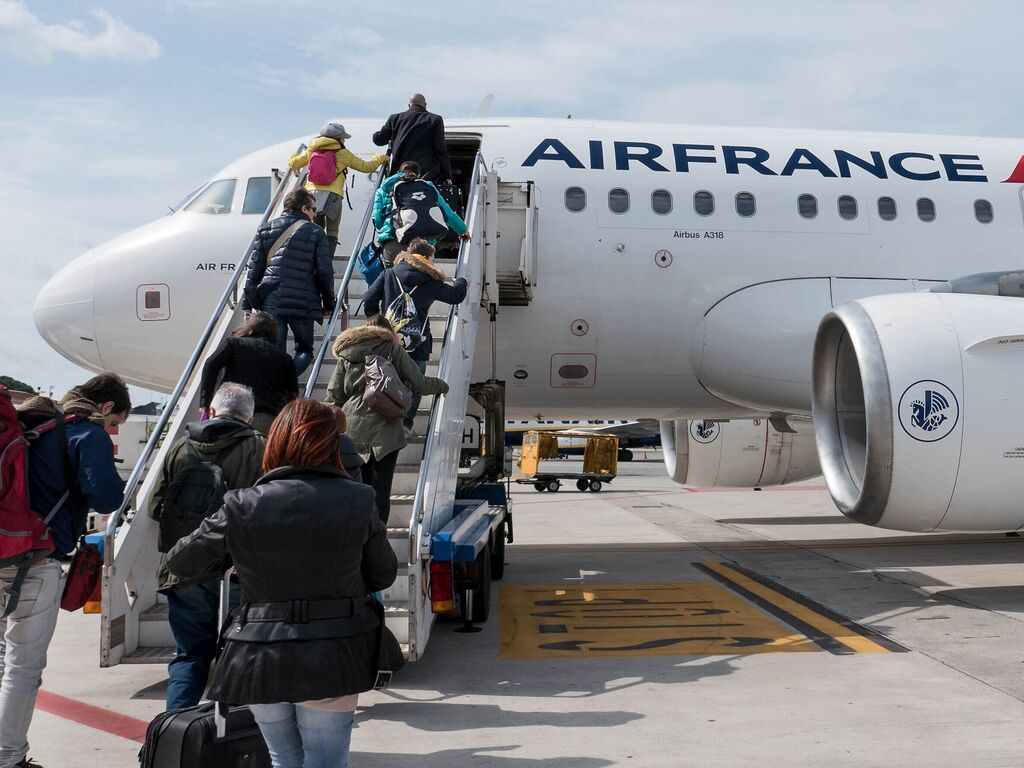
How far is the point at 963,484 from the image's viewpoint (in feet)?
25.3

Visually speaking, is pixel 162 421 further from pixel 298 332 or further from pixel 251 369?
pixel 298 332

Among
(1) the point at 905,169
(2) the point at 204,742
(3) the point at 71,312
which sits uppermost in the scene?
(1) the point at 905,169

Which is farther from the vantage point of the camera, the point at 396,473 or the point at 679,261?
the point at 679,261

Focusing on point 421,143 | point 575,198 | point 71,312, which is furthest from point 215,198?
point 575,198

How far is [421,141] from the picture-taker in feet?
29.3

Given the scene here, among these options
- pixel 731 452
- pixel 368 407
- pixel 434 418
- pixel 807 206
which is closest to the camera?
pixel 368 407

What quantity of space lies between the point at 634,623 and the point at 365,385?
3.16 m

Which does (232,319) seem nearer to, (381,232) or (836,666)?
(381,232)

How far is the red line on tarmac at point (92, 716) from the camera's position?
5203mm

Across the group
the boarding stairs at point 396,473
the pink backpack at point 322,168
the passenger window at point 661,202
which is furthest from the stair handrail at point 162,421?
the passenger window at point 661,202

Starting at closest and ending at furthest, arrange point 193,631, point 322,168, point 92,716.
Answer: point 193,631 < point 92,716 < point 322,168

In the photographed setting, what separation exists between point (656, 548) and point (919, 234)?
16.8 ft

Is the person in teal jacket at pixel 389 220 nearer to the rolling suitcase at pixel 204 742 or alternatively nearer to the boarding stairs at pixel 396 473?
the boarding stairs at pixel 396 473

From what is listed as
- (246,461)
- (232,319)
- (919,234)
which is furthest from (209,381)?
(919,234)
